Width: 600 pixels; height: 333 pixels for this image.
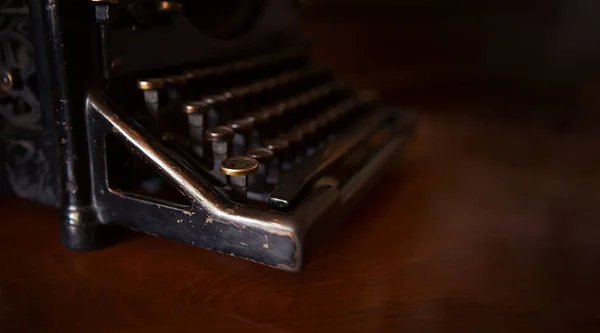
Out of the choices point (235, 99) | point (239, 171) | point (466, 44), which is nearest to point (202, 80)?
point (235, 99)

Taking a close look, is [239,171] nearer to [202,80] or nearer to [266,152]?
[266,152]

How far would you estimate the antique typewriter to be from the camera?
71 centimetres

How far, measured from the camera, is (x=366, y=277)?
76cm

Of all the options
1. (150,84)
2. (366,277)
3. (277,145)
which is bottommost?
(366,277)

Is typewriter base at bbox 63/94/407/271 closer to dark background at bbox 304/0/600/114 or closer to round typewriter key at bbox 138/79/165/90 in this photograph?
round typewriter key at bbox 138/79/165/90

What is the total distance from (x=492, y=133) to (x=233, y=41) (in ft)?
3.13

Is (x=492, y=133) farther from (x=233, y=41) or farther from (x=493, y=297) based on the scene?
(x=493, y=297)

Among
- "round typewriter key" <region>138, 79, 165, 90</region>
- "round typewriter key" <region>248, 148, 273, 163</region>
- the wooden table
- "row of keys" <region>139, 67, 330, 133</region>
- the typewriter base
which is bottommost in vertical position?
the wooden table

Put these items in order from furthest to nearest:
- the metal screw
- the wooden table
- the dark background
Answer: the dark background, the metal screw, the wooden table

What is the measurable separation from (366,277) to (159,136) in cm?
40

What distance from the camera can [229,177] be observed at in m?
0.76

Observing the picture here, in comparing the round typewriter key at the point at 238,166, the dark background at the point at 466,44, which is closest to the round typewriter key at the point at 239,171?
the round typewriter key at the point at 238,166

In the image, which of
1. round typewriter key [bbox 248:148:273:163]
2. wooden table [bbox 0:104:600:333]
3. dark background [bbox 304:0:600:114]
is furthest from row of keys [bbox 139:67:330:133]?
dark background [bbox 304:0:600:114]

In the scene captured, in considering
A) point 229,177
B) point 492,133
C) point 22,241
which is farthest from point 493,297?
point 492,133
